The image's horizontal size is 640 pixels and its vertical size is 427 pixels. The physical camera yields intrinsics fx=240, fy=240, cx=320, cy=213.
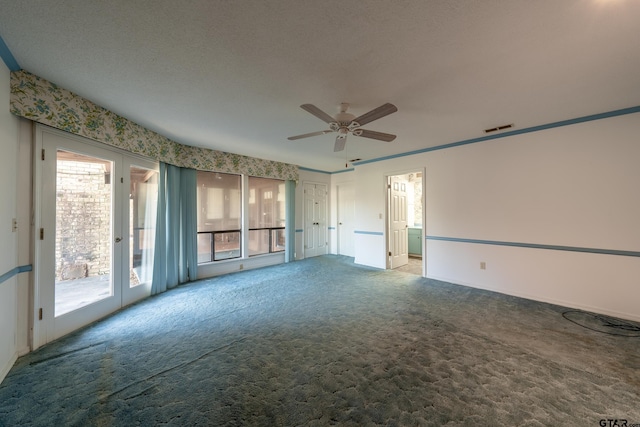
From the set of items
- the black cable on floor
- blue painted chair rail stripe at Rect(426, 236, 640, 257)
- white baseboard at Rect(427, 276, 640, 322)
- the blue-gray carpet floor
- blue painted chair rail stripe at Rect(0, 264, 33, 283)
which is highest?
blue painted chair rail stripe at Rect(426, 236, 640, 257)

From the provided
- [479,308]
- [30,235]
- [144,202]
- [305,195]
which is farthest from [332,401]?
[305,195]

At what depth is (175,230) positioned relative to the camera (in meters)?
4.08

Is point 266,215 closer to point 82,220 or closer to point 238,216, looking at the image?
point 238,216

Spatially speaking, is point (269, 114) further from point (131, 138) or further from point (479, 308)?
point (479, 308)

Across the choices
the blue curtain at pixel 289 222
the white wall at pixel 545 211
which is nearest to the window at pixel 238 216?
the blue curtain at pixel 289 222

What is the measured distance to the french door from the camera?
2.35 m

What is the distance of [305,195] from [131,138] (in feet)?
13.2

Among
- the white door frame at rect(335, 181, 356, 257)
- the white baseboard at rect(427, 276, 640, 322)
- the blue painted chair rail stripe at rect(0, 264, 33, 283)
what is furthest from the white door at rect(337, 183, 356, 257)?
the blue painted chair rail stripe at rect(0, 264, 33, 283)

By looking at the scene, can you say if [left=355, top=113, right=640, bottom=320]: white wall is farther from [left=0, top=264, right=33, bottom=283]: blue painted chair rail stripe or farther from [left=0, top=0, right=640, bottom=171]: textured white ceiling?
[left=0, top=264, right=33, bottom=283]: blue painted chair rail stripe

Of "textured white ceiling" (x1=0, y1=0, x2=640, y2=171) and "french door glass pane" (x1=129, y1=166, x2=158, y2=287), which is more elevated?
"textured white ceiling" (x1=0, y1=0, x2=640, y2=171)

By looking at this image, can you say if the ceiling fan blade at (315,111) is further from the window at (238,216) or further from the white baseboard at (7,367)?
the window at (238,216)

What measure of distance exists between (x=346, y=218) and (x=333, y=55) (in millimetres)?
5453

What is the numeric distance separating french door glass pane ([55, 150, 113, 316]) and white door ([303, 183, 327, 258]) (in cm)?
422

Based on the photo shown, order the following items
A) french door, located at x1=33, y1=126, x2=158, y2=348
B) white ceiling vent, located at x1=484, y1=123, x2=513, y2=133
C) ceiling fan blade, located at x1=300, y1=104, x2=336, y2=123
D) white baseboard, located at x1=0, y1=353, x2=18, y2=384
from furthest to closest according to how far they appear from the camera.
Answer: white ceiling vent, located at x1=484, y1=123, x2=513, y2=133 < french door, located at x1=33, y1=126, x2=158, y2=348 < ceiling fan blade, located at x1=300, y1=104, x2=336, y2=123 < white baseboard, located at x1=0, y1=353, x2=18, y2=384
